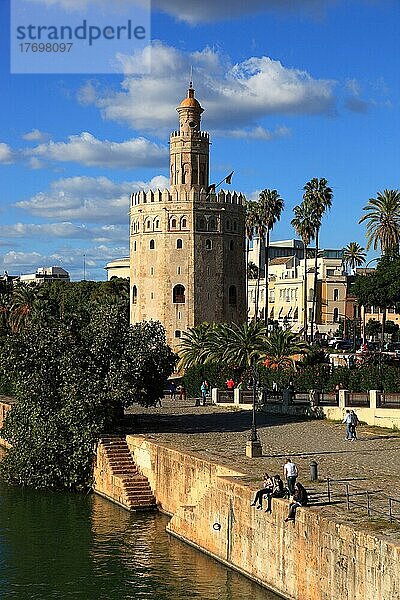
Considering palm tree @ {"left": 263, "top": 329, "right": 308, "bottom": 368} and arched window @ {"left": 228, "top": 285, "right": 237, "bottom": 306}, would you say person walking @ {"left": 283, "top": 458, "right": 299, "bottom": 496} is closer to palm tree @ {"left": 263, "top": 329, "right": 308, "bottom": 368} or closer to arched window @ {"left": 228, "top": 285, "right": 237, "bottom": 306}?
palm tree @ {"left": 263, "top": 329, "right": 308, "bottom": 368}

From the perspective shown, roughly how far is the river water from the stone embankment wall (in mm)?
460

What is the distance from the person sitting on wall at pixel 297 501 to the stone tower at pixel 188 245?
165ft

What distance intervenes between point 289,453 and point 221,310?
43.5 meters

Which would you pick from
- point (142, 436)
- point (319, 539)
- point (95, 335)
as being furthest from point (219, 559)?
point (95, 335)

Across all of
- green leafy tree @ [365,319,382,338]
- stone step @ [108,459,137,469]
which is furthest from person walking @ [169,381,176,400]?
green leafy tree @ [365,319,382,338]

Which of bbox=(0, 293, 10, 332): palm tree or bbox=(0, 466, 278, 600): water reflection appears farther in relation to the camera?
bbox=(0, 293, 10, 332): palm tree

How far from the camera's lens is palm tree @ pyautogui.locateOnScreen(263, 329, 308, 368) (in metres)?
51.2

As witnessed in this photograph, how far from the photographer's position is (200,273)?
70688mm

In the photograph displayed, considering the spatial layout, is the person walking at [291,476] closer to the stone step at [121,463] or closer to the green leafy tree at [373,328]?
the stone step at [121,463]

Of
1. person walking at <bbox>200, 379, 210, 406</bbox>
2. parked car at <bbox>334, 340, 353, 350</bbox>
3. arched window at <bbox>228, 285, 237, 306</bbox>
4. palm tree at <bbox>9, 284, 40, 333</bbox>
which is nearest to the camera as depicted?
person walking at <bbox>200, 379, 210, 406</bbox>

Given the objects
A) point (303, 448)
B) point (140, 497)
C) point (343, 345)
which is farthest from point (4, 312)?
point (303, 448)

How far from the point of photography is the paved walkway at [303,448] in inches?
831

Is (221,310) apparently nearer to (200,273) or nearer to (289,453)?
(200,273)

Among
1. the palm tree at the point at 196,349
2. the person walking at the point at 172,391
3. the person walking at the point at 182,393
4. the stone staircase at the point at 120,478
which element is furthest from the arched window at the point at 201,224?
the stone staircase at the point at 120,478
